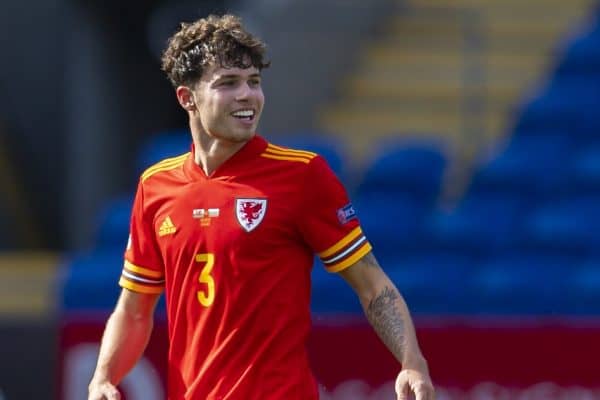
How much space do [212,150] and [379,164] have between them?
5040 millimetres

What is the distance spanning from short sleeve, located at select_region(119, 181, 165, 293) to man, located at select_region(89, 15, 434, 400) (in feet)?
0.18

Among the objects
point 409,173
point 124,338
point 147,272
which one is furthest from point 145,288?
point 409,173

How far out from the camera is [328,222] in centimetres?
448

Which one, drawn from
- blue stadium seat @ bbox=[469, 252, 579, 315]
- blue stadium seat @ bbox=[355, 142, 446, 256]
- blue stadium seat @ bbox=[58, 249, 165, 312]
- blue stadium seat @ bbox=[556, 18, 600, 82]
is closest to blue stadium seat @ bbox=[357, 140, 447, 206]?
blue stadium seat @ bbox=[355, 142, 446, 256]

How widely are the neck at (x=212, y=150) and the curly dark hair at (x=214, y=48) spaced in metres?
0.18

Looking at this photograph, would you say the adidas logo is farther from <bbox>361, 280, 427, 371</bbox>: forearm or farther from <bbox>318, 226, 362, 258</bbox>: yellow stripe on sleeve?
<bbox>361, 280, 427, 371</bbox>: forearm

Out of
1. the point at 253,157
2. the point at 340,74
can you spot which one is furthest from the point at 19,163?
the point at 253,157

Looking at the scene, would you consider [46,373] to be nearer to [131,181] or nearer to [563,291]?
[563,291]

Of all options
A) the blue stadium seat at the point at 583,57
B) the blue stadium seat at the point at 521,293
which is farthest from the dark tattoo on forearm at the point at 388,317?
the blue stadium seat at the point at 583,57

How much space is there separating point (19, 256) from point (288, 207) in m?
7.97

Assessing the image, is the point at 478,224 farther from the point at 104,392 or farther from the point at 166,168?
the point at 104,392

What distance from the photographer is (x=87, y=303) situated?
28.5ft

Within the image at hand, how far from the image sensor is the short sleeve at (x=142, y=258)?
4.69 m

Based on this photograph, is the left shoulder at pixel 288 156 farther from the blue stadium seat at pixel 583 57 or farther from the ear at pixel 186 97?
the blue stadium seat at pixel 583 57
